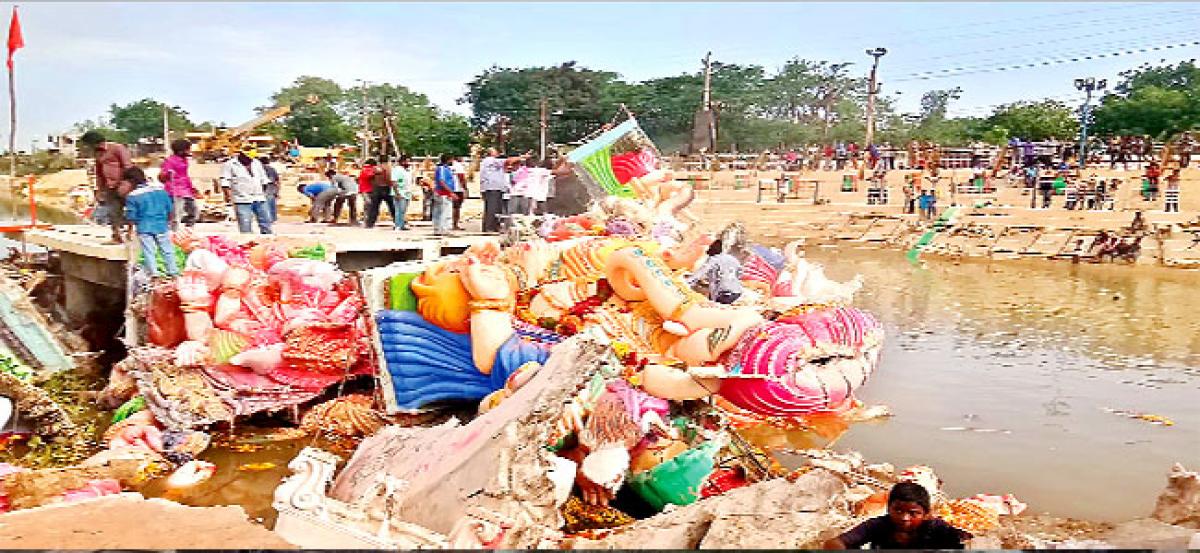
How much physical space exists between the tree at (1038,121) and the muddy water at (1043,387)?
20979 millimetres

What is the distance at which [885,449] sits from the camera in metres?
6.46

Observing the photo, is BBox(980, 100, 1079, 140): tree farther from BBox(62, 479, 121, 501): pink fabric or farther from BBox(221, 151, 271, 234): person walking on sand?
BBox(62, 479, 121, 501): pink fabric

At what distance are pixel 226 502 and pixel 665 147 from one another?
33299mm

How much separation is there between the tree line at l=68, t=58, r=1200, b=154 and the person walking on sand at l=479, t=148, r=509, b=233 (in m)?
19.2

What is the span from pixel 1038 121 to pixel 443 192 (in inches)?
1174

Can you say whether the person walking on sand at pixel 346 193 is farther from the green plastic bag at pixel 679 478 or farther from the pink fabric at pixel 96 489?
the green plastic bag at pixel 679 478

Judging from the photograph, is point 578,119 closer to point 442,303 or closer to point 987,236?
point 987,236

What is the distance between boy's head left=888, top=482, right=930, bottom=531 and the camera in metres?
3.14

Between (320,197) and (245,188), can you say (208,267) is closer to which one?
(245,188)

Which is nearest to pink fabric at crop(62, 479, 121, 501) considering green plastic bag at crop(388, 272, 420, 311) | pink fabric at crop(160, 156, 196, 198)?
green plastic bag at crop(388, 272, 420, 311)

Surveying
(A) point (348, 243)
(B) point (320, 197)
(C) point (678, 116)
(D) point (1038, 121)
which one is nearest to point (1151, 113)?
(D) point (1038, 121)

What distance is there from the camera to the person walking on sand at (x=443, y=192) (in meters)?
11.9

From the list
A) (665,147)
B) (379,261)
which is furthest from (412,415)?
(665,147)

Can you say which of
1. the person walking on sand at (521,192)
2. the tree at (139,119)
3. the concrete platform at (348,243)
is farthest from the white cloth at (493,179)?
the tree at (139,119)
